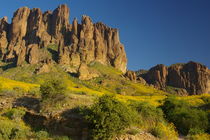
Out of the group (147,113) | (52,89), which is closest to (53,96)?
(52,89)

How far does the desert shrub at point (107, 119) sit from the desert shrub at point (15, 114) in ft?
21.0

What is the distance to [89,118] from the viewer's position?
1783cm

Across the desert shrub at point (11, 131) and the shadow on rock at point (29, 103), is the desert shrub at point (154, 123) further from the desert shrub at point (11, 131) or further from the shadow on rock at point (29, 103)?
the desert shrub at point (11, 131)

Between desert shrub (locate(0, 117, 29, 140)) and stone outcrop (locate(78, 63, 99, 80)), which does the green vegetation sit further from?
stone outcrop (locate(78, 63, 99, 80))

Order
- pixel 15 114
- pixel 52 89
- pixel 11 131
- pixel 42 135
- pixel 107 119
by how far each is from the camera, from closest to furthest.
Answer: pixel 42 135 < pixel 107 119 < pixel 11 131 < pixel 15 114 < pixel 52 89

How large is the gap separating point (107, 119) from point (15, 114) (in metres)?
8.54

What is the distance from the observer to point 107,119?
682 inches

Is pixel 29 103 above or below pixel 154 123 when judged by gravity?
above

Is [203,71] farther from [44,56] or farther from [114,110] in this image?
[114,110]

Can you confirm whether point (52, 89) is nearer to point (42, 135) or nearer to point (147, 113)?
point (42, 135)

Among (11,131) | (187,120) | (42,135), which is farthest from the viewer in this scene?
(187,120)

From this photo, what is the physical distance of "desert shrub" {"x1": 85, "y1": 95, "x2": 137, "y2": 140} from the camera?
1683cm

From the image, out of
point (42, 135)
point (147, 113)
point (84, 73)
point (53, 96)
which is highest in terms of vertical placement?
point (84, 73)

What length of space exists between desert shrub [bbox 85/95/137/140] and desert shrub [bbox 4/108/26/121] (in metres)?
6.41
